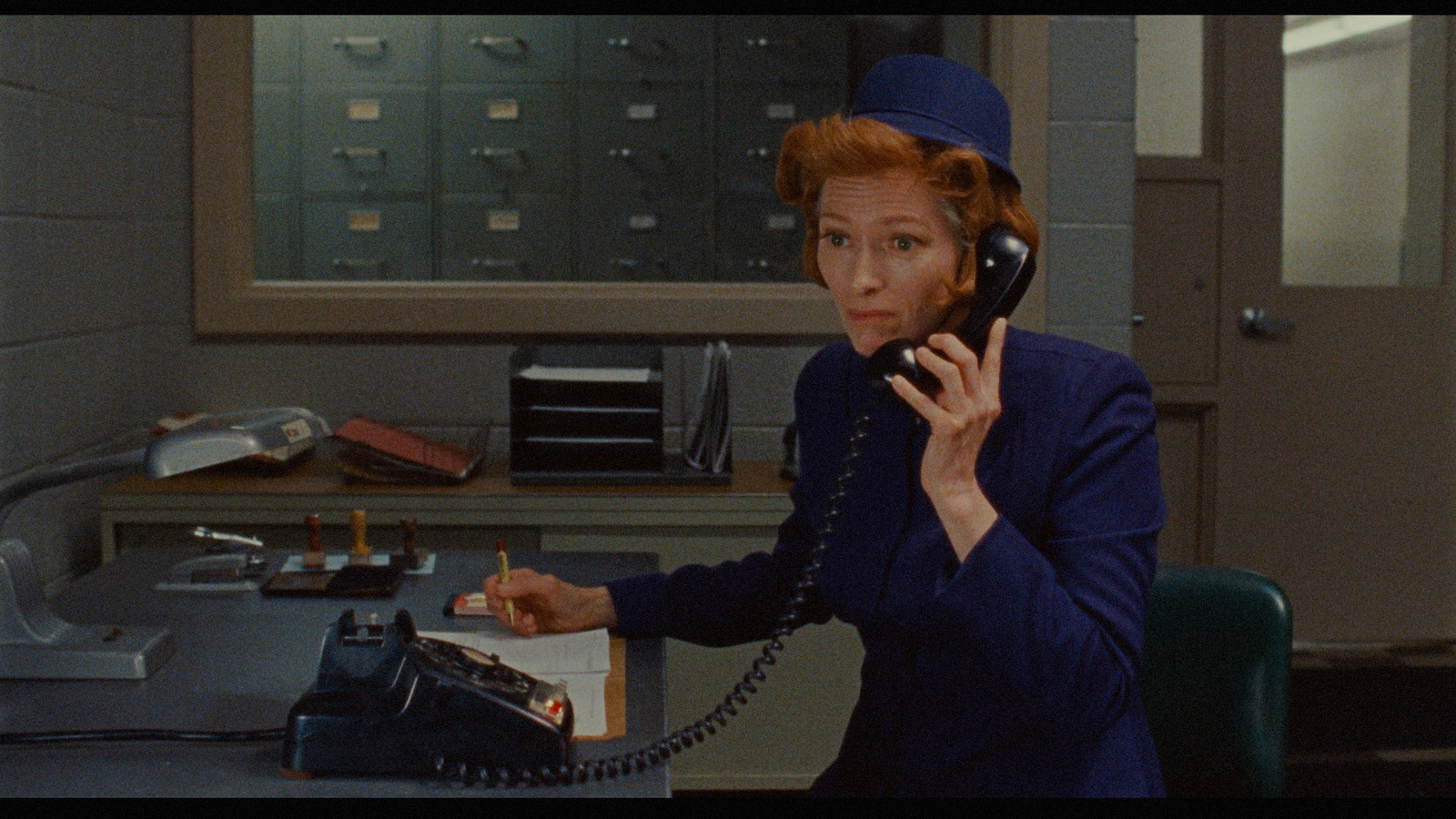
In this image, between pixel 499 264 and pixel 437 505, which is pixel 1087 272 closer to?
pixel 437 505

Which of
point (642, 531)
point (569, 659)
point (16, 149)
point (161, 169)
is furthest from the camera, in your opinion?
point (161, 169)

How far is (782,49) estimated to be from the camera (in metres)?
3.97

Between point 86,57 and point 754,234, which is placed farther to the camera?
point 754,234

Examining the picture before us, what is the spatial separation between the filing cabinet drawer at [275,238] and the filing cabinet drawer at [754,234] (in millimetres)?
1170

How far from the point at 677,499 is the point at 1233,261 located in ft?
6.27

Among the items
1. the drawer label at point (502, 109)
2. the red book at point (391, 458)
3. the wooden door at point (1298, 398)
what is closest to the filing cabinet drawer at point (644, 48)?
the drawer label at point (502, 109)

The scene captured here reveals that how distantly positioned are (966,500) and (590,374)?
157 cm

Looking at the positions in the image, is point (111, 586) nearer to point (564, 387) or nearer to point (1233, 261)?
point (564, 387)

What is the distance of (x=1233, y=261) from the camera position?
365 cm

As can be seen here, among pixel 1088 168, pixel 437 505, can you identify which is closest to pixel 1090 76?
pixel 1088 168

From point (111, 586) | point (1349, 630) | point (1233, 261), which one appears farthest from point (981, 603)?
point (1349, 630)

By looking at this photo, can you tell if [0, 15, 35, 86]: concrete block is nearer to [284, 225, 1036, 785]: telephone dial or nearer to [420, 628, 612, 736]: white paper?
[420, 628, 612, 736]: white paper

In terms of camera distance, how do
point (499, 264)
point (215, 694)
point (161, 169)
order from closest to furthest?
point (215, 694), point (161, 169), point (499, 264)

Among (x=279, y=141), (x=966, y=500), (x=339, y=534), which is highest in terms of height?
(x=279, y=141)
